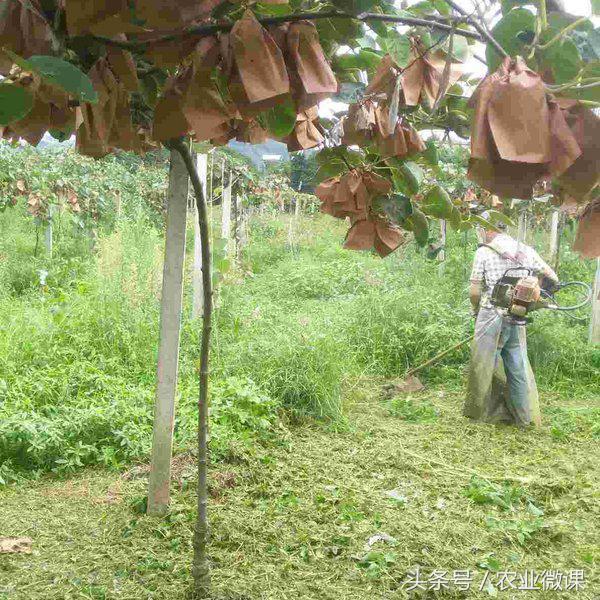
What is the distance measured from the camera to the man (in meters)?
4.02

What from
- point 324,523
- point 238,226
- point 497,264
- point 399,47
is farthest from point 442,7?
point 238,226

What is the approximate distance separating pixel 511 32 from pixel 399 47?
0.89 feet

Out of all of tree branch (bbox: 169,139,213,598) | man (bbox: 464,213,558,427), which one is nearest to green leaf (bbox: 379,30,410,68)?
tree branch (bbox: 169,139,213,598)

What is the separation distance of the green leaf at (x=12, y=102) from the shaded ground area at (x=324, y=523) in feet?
5.56

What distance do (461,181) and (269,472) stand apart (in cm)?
375

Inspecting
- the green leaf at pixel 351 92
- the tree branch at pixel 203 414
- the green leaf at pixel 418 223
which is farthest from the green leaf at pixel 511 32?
the tree branch at pixel 203 414

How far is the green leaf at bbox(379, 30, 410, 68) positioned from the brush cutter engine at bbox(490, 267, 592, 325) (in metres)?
3.13

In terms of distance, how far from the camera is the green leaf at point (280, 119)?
739 mm

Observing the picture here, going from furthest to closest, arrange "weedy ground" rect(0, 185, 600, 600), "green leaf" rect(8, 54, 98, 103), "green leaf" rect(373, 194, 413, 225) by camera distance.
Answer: "weedy ground" rect(0, 185, 600, 600)
"green leaf" rect(373, 194, 413, 225)
"green leaf" rect(8, 54, 98, 103)

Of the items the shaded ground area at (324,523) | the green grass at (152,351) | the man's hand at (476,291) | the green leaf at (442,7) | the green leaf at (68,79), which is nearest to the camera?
the green leaf at (68,79)

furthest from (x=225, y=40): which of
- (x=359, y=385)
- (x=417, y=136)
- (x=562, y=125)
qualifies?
(x=359, y=385)

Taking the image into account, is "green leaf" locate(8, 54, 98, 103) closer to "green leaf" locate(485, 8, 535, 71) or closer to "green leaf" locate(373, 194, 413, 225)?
"green leaf" locate(485, 8, 535, 71)

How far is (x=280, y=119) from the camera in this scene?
0.75 m

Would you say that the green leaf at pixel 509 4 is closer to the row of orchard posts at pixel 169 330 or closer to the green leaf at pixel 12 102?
the green leaf at pixel 12 102
